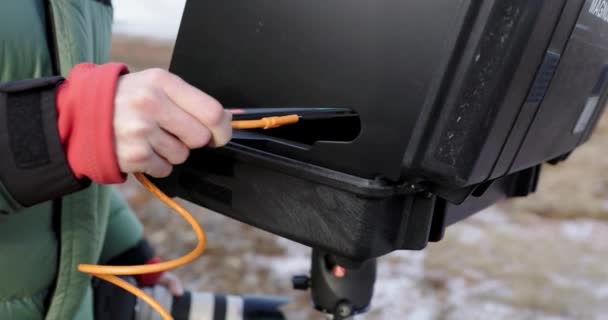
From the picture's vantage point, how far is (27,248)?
2.46ft

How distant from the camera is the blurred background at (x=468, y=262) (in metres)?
2.12

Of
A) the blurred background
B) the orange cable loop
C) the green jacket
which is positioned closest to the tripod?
the orange cable loop

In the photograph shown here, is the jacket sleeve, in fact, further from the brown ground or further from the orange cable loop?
the brown ground

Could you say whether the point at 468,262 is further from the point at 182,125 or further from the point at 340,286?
the point at 182,125

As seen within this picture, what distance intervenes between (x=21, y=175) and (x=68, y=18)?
9.0 inches

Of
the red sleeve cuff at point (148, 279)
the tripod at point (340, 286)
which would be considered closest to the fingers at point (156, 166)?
the tripod at point (340, 286)

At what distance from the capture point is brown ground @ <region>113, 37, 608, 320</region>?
6.95 ft

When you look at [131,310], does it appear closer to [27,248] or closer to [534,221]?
[27,248]

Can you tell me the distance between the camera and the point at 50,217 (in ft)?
2.56

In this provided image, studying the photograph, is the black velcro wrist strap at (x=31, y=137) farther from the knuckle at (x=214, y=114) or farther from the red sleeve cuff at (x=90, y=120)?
the knuckle at (x=214, y=114)

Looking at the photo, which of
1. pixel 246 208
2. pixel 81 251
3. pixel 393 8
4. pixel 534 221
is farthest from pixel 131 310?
pixel 534 221

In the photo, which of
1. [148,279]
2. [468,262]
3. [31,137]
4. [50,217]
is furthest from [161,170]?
[468,262]

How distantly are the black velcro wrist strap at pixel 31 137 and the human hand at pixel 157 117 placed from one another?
0.21 ft

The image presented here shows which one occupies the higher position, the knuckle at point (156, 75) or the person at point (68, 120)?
the knuckle at point (156, 75)
